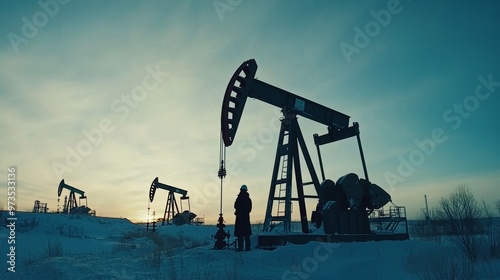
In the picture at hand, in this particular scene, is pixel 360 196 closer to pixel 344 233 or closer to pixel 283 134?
pixel 344 233

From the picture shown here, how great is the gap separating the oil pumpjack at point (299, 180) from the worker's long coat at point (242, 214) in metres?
1.53

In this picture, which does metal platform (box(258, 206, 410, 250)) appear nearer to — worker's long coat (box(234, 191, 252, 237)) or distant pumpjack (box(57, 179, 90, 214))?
worker's long coat (box(234, 191, 252, 237))

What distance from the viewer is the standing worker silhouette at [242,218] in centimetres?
795

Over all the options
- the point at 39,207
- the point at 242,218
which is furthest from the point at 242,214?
the point at 39,207

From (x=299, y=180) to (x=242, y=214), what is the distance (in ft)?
8.52

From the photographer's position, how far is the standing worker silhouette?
313 inches

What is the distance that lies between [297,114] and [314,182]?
6.88 feet

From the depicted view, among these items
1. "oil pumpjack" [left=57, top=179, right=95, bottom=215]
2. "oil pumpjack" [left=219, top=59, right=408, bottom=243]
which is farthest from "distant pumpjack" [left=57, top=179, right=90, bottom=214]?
"oil pumpjack" [left=219, top=59, right=408, bottom=243]

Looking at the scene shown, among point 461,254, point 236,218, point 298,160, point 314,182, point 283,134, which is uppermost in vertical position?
point 283,134

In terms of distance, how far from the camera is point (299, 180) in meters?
10.0

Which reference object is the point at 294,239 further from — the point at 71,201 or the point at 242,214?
the point at 71,201

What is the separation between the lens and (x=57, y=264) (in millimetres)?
5812

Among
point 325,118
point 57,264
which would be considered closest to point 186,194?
point 325,118

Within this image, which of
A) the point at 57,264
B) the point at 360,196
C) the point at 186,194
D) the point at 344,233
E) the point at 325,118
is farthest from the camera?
the point at 186,194
